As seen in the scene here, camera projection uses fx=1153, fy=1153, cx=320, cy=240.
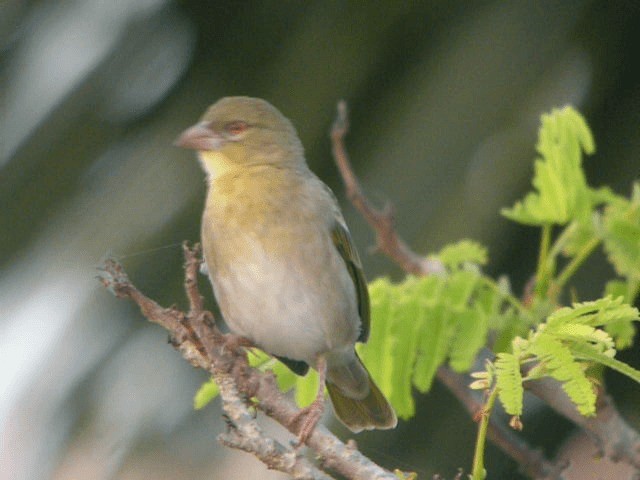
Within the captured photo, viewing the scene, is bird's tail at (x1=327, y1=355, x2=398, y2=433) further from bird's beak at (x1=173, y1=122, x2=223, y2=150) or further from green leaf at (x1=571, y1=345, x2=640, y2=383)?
green leaf at (x1=571, y1=345, x2=640, y2=383)

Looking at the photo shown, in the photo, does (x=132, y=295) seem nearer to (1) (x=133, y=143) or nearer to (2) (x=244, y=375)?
(2) (x=244, y=375)

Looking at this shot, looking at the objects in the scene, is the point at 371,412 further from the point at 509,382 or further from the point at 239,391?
the point at 509,382

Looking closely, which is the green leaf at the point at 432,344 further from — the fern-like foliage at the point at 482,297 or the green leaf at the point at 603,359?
the green leaf at the point at 603,359

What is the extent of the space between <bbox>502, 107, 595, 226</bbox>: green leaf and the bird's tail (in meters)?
0.55

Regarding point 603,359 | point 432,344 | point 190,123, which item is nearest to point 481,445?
point 603,359

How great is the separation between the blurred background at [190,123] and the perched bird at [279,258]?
22 cm

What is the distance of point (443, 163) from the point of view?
3.24 m

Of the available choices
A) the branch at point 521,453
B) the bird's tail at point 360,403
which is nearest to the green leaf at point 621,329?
the branch at point 521,453

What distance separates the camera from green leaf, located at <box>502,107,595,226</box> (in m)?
2.69

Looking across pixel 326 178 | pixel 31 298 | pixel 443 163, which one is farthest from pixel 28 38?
pixel 443 163

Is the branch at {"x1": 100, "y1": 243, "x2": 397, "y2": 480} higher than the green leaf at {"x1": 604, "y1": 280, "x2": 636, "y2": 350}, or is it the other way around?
the green leaf at {"x1": 604, "y1": 280, "x2": 636, "y2": 350}

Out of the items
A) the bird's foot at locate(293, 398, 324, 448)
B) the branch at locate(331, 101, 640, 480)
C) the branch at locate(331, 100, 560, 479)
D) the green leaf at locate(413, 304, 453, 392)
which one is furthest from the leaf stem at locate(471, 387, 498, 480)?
the branch at locate(331, 100, 560, 479)

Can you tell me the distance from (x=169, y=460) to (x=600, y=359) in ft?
5.16

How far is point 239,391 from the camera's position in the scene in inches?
74.0
